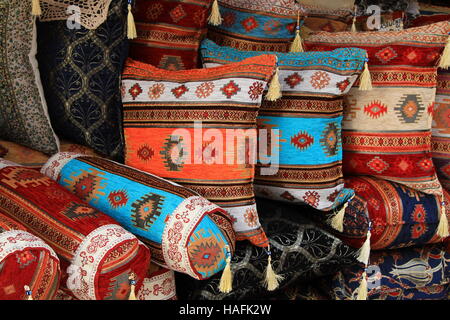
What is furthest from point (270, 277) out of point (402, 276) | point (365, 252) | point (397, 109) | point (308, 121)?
point (397, 109)

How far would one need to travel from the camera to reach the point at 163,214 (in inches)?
37.3

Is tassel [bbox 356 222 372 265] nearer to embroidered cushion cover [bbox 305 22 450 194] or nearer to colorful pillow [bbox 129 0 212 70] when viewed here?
embroidered cushion cover [bbox 305 22 450 194]

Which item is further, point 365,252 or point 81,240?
point 365,252

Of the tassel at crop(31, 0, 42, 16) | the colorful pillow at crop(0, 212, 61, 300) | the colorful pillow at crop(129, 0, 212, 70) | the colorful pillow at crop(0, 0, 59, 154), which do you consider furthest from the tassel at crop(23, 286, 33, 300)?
the colorful pillow at crop(129, 0, 212, 70)

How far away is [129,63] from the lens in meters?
1.26

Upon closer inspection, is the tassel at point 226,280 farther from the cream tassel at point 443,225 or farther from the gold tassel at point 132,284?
the cream tassel at point 443,225

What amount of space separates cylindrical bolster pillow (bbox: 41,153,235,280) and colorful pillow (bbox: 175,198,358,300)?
0.12 meters

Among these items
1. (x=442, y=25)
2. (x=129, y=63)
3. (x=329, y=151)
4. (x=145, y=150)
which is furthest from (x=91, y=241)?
(x=442, y=25)

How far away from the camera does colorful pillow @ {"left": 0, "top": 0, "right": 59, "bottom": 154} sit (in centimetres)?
110

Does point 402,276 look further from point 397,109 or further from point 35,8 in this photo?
point 35,8

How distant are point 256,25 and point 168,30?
0.98 feet

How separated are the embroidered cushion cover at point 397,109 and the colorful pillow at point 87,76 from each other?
68 centimetres

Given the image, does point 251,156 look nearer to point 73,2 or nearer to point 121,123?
point 121,123

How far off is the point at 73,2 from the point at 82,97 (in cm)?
24
